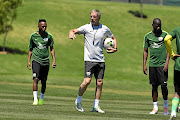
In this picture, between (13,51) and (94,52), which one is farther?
(13,51)

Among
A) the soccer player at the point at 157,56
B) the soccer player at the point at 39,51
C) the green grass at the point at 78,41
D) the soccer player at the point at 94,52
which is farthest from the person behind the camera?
the green grass at the point at 78,41

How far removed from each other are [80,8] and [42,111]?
6458 cm

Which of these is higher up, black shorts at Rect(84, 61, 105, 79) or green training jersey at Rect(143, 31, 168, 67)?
green training jersey at Rect(143, 31, 168, 67)

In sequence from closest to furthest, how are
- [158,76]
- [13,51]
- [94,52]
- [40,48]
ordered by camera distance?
1. [94,52]
2. [158,76]
3. [40,48]
4. [13,51]

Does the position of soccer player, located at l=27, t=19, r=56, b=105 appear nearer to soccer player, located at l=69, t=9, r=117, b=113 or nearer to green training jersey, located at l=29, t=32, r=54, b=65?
green training jersey, located at l=29, t=32, r=54, b=65

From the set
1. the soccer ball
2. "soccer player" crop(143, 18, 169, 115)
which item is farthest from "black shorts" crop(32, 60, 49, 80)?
"soccer player" crop(143, 18, 169, 115)

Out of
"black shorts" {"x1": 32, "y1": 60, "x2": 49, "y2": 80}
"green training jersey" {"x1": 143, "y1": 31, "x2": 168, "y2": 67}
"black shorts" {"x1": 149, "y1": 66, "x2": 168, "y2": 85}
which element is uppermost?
"green training jersey" {"x1": 143, "y1": 31, "x2": 168, "y2": 67}

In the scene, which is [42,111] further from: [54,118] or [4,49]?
[4,49]

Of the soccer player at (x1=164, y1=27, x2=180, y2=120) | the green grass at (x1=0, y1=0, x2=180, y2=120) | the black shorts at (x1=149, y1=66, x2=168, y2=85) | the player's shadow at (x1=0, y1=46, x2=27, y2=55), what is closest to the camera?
the soccer player at (x1=164, y1=27, x2=180, y2=120)

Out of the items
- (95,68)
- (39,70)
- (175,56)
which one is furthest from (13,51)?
(175,56)

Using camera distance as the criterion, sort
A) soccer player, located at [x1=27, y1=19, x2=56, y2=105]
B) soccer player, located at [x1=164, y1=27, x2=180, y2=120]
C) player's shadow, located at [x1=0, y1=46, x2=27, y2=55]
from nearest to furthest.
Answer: soccer player, located at [x1=164, y1=27, x2=180, y2=120] < soccer player, located at [x1=27, y1=19, x2=56, y2=105] < player's shadow, located at [x1=0, y1=46, x2=27, y2=55]

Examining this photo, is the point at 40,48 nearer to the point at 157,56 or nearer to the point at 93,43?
the point at 93,43

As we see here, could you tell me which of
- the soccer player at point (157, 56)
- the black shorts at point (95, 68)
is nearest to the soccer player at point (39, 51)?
the black shorts at point (95, 68)

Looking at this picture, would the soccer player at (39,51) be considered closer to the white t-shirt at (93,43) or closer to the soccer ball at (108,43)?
the white t-shirt at (93,43)
